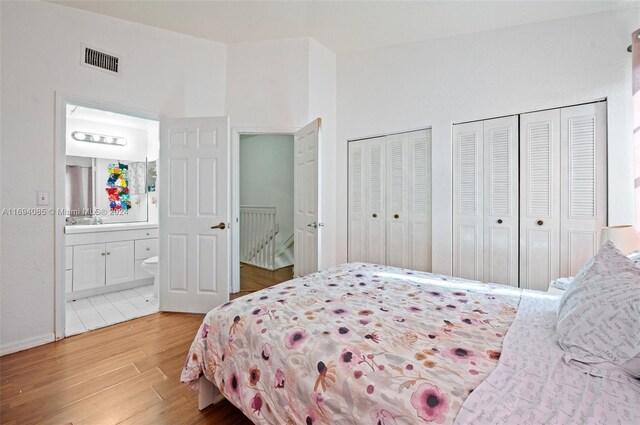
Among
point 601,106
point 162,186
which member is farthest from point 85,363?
point 601,106

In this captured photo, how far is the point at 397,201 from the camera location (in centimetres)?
345

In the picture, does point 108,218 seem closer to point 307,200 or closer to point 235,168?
point 235,168

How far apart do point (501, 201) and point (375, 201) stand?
52.7 inches

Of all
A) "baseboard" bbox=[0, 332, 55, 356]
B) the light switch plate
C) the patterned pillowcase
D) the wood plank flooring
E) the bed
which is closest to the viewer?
the bed

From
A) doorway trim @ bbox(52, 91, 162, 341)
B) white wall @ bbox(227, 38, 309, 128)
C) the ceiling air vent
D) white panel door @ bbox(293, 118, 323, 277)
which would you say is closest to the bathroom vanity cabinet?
doorway trim @ bbox(52, 91, 162, 341)

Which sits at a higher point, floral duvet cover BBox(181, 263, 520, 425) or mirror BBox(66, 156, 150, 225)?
mirror BBox(66, 156, 150, 225)

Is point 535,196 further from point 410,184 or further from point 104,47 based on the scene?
point 104,47

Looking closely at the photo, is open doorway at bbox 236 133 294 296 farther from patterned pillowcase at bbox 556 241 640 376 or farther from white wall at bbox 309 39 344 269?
patterned pillowcase at bbox 556 241 640 376

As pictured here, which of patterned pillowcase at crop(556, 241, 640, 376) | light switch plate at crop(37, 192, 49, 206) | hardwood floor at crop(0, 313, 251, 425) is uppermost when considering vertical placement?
light switch plate at crop(37, 192, 49, 206)

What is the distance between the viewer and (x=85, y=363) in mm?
2031

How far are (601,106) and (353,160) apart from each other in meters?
2.36

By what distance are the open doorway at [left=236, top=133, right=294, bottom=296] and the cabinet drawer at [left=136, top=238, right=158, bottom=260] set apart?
51.8 inches

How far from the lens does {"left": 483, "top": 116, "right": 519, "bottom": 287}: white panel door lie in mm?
2770

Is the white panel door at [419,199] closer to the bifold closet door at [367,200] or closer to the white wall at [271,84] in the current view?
the bifold closet door at [367,200]
